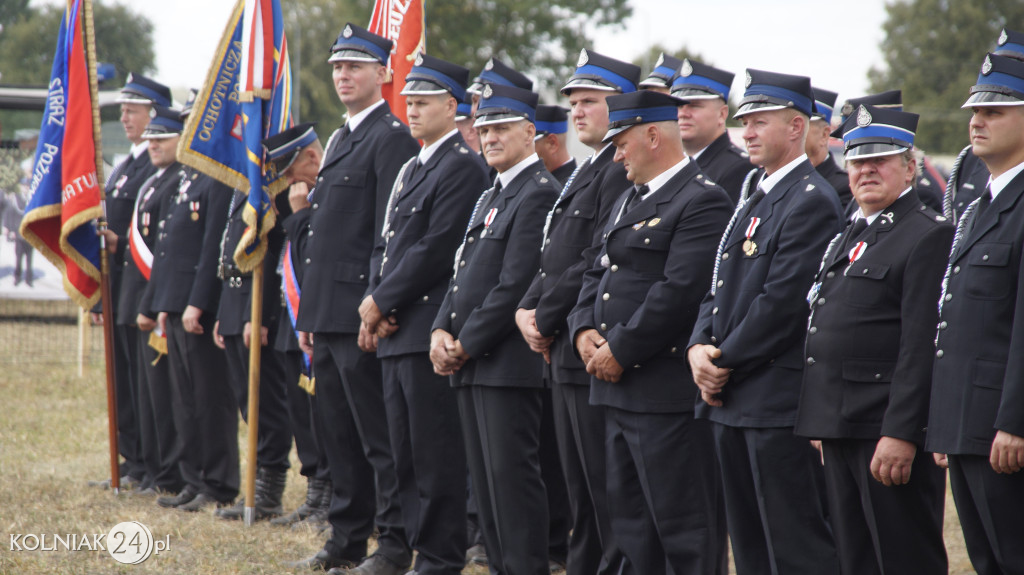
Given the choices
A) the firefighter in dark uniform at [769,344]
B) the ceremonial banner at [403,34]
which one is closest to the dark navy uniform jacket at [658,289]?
the firefighter in dark uniform at [769,344]

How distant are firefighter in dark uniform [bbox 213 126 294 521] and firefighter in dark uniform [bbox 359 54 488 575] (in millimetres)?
1697

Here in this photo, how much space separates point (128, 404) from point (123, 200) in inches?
60.0

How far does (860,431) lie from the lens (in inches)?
138

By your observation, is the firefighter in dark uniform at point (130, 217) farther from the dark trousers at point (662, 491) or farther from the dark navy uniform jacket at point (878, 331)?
the dark navy uniform jacket at point (878, 331)

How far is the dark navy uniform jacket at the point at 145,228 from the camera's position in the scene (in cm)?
746

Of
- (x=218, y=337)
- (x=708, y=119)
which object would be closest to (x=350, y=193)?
(x=708, y=119)

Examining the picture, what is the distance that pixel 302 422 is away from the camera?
22.2ft

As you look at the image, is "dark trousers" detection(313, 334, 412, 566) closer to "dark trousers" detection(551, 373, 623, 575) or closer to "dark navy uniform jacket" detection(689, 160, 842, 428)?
"dark trousers" detection(551, 373, 623, 575)

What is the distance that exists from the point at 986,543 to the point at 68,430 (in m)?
8.33

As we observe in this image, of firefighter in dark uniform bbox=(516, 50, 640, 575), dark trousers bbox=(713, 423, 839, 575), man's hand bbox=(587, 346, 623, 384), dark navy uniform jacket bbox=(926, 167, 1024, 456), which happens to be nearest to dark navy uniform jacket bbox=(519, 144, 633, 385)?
firefighter in dark uniform bbox=(516, 50, 640, 575)

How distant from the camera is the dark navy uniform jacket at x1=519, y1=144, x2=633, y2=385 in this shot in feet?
14.7

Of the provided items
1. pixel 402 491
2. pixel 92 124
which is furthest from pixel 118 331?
pixel 402 491

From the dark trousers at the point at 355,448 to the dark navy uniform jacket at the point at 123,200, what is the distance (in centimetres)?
302

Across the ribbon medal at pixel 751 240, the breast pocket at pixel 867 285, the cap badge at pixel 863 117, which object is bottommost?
the breast pocket at pixel 867 285
